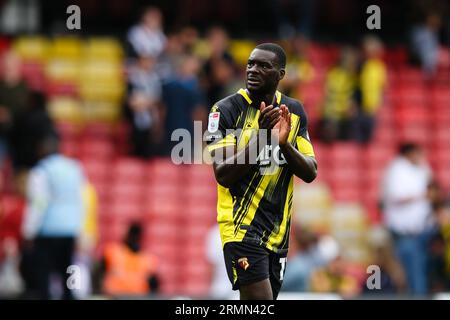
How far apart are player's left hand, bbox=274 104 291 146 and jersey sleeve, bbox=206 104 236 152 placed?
0.37m

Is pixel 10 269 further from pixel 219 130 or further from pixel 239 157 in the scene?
pixel 239 157

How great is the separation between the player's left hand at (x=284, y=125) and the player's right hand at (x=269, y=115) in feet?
0.10

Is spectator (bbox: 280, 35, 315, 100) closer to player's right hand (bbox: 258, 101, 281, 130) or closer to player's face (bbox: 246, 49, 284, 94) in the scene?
player's face (bbox: 246, 49, 284, 94)

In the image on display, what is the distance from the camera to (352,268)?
15.6m

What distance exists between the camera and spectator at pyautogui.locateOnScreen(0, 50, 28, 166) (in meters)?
16.2

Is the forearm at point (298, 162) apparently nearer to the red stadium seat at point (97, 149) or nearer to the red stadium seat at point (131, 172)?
the red stadium seat at point (131, 172)

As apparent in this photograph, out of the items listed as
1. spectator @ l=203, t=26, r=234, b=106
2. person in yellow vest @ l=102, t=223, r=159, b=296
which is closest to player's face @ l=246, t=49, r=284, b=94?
person in yellow vest @ l=102, t=223, r=159, b=296

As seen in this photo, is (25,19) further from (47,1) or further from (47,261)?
(47,261)

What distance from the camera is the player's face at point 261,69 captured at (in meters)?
7.80

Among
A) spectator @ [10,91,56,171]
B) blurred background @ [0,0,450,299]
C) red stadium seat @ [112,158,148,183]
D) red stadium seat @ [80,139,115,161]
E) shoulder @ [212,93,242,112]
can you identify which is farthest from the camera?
red stadium seat @ [80,139,115,161]

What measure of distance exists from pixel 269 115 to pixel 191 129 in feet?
28.1

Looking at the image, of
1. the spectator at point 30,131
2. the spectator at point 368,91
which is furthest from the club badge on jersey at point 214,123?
the spectator at point 368,91

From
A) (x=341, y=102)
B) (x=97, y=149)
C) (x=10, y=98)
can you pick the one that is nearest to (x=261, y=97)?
(x=10, y=98)

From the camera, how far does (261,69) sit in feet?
25.6
